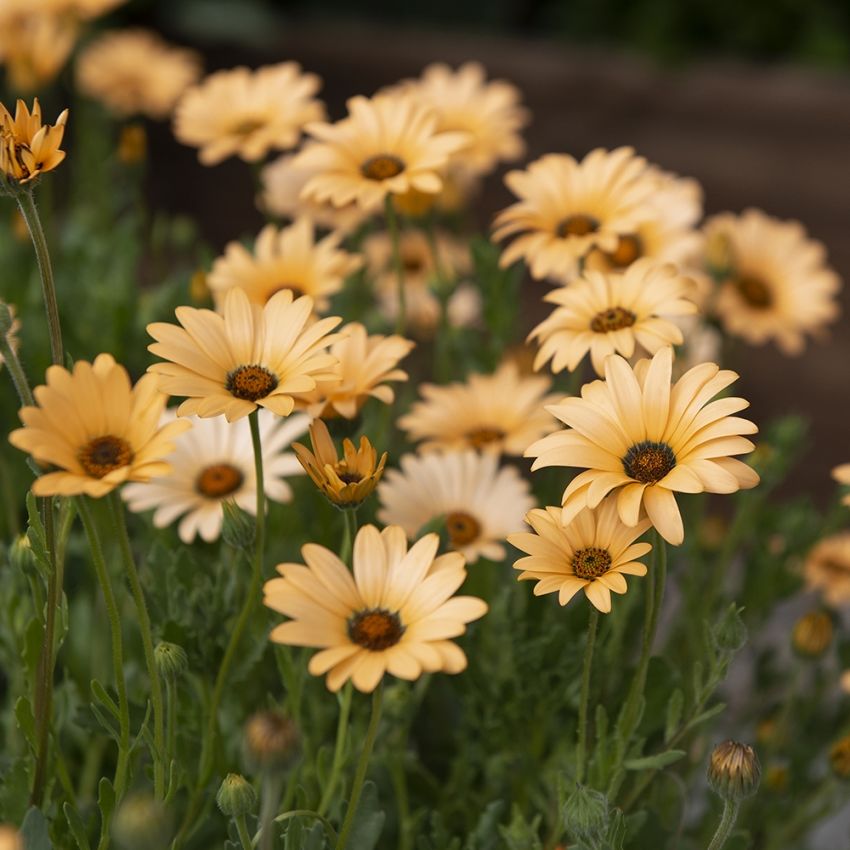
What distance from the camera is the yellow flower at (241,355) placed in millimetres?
Result: 421

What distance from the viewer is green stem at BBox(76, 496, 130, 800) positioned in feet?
1.34

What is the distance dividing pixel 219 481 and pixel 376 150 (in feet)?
0.62

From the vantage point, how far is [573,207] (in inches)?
Result: 24.7

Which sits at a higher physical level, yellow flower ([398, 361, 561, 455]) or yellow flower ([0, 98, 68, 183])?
yellow flower ([0, 98, 68, 183])

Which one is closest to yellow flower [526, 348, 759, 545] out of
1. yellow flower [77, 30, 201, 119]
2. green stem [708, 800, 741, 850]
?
green stem [708, 800, 741, 850]

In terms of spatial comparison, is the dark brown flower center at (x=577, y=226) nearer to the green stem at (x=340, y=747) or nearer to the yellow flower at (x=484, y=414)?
the yellow flower at (x=484, y=414)

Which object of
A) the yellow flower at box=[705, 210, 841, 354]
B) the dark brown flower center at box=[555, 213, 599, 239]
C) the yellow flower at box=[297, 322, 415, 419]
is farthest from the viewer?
the yellow flower at box=[705, 210, 841, 354]

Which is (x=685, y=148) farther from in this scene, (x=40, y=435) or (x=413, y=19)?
(x=40, y=435)

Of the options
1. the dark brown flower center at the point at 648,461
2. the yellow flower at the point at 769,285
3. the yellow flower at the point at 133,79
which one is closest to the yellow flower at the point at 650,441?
the dark brown flower center at the point at 648,461

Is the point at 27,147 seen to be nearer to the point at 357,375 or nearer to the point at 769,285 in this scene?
the point at 357,375

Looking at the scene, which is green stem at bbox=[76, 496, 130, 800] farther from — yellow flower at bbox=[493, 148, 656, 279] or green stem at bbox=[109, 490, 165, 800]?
yellow flower at bbox=[493, 148, 656, 279]

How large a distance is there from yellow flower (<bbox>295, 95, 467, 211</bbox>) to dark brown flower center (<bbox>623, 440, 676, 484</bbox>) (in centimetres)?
20

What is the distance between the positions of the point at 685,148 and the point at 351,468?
157cm

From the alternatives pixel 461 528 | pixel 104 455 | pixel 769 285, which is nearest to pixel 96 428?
pixel 104 455
